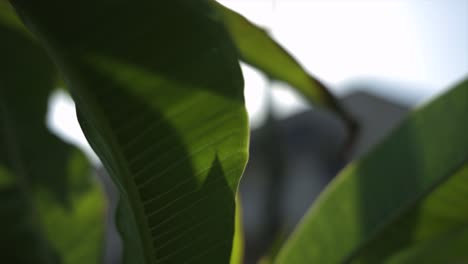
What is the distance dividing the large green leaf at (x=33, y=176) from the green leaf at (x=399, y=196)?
240 millimetres

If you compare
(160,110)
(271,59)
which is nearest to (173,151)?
(160,110)

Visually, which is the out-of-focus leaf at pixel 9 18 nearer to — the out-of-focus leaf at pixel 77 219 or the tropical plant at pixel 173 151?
the tropical plant at pixel 173 151

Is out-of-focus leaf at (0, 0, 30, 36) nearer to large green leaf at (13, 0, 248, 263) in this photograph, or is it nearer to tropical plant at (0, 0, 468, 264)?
tropical plant at (0, 0, 468, 264)

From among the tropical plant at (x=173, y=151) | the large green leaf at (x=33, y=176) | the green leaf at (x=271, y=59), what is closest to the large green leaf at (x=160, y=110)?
the tropical plant at (x=173, y=151)

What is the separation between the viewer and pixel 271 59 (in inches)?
20.1

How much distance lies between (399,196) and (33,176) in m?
0.37

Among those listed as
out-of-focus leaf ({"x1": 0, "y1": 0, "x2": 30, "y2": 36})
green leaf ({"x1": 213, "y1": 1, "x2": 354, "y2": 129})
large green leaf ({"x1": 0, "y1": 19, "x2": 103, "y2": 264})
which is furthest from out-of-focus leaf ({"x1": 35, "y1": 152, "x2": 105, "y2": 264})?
green leaf ({"x1": 213, "y1": 1, "x2": 354, "y2": 129})

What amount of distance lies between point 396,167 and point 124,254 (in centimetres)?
25

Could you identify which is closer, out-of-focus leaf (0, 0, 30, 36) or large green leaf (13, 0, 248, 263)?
large green leaf (13, 0, 248, 263)

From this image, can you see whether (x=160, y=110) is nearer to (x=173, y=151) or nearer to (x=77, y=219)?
(x=173, y=151)

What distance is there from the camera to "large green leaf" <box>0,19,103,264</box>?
639mm

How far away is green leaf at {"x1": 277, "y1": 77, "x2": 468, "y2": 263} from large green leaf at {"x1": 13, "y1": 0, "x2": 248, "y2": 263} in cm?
18

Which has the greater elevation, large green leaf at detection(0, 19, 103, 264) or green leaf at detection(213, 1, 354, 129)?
green leaf at detection(213, 1, 354, 129)

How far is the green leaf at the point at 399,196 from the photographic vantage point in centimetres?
55
